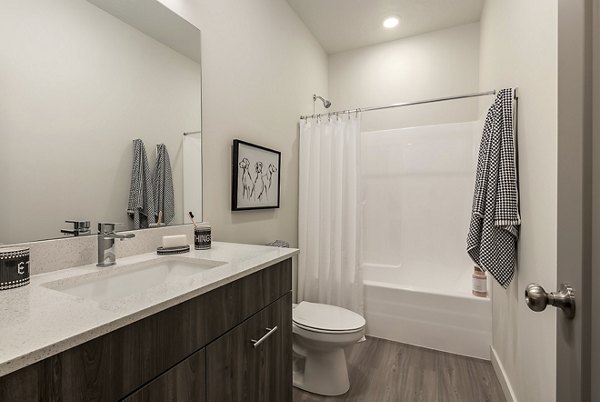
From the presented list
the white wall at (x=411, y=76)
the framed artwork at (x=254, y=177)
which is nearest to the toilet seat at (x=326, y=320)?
the framed artwork at (x=254, y=177)

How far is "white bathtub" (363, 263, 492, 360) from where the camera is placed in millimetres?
2062

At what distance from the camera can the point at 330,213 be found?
7.55ft

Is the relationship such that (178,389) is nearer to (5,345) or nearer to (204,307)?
(204,307)

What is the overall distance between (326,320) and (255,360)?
796mm

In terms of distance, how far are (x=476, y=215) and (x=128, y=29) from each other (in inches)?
77.6

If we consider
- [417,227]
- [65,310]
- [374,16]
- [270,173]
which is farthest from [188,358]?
[374,16]

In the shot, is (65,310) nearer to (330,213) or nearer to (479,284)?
(330,213)

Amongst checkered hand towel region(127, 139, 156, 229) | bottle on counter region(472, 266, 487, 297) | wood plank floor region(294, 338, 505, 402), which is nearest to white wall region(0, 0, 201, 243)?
checkered hand towel region(127, 139, 156, 229)

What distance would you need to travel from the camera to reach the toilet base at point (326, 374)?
1.68 meters

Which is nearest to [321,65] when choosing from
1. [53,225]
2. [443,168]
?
[443,168]

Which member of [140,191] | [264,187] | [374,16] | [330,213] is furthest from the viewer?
[374,16]

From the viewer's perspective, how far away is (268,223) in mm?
2090

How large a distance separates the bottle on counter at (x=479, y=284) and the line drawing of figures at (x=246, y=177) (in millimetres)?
1879

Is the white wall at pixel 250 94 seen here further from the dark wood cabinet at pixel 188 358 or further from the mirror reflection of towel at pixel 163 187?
the dark wood cabinet at pixel 188 358
